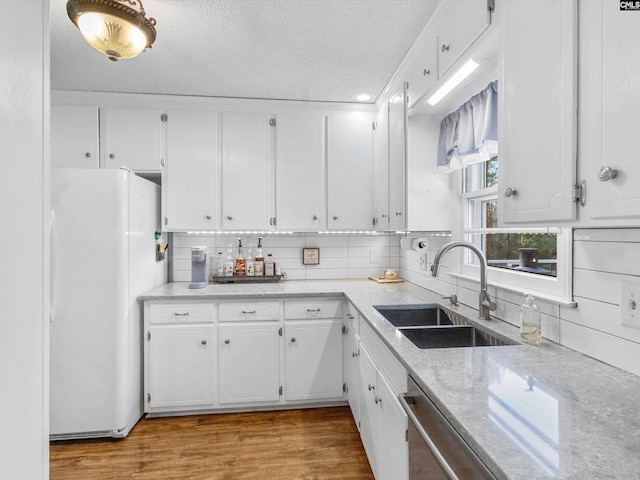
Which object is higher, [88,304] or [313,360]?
[88,304]

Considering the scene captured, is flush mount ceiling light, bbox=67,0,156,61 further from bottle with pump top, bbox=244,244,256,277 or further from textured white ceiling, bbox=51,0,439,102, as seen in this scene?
bottle with pump top, bbox=244,244,256,277

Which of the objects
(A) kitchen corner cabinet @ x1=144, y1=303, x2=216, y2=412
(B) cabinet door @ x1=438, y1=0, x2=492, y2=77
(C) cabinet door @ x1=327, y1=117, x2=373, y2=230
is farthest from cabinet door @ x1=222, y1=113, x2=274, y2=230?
(B) cabinet door @ x1=438, y1=0, x2=492, y2=77

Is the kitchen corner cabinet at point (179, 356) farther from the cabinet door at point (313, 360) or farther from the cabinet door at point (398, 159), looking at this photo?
the cabinet door at point (398, 159)

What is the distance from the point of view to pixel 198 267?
271cm

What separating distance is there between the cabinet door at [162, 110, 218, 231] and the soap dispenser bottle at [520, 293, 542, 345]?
2.25 m

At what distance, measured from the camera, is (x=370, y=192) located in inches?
117

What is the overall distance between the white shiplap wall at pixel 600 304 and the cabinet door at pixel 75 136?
3.10 m

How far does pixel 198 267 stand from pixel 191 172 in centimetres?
77

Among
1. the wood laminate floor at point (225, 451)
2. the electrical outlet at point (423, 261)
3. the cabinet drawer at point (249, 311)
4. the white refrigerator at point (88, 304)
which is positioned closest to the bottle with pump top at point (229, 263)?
the cabinet drawer at point (249, 311)

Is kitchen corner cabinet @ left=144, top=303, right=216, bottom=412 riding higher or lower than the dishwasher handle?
lower

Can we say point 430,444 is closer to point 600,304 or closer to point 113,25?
point 600,304

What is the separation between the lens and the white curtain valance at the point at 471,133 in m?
1.63

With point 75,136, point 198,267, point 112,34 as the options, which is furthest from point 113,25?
point 198,267

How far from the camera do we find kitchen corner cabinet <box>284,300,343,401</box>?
8.38 ft
